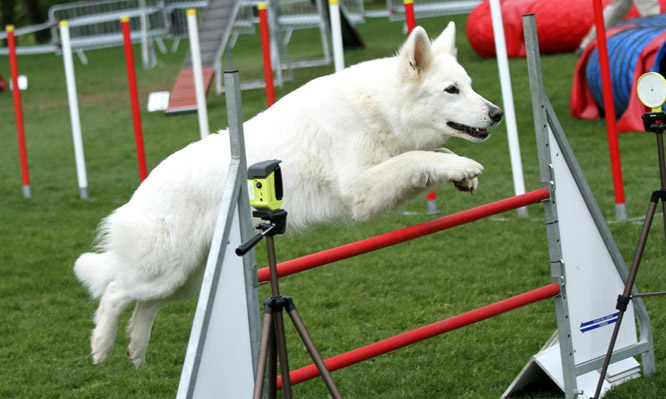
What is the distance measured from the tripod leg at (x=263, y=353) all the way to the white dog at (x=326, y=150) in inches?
37.6

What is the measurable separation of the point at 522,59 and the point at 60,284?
9.57 metres

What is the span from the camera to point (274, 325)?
315 cm

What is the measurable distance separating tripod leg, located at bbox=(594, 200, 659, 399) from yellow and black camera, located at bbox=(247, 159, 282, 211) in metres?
1.93

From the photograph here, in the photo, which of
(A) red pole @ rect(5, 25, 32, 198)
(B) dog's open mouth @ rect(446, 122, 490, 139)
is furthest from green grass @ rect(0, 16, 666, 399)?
(B) dog's open mouth @ rect(446, 122, 490, 139)

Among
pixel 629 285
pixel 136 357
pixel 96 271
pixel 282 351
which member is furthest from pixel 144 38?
pixel 282 351

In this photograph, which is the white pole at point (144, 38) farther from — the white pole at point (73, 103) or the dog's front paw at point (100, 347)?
the dog's front paw at point (100, 347)

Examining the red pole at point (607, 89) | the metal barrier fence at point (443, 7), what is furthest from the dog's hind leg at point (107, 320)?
the metal barrier fence at point (443, 7)

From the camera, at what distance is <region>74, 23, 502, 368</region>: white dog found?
4008 millimetres

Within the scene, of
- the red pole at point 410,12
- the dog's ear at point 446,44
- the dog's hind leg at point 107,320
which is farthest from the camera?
the red pole at point 410,12

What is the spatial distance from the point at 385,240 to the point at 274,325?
0.75 metres

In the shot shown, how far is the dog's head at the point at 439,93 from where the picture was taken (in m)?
4.01

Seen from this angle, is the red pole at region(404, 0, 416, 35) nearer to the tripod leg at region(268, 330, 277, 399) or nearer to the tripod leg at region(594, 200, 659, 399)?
the tripod leg at region(594, 200, 659, 399)

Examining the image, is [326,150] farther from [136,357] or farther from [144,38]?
[144,38]

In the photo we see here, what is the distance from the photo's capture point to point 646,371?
4.64 metres
